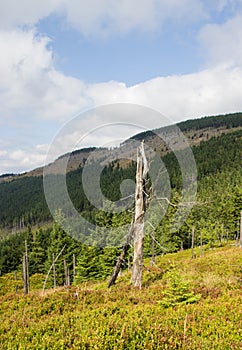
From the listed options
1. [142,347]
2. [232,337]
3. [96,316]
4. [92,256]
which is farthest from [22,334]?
[92,256]

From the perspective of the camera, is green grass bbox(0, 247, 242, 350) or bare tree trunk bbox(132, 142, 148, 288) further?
bare tree trunk bbox(132, 142, 148, 288)

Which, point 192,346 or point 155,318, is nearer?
point 192,346

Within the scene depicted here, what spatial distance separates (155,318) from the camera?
7355 millimetres

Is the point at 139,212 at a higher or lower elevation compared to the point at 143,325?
higher

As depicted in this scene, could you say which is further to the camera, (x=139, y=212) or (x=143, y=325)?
(x=139, y=212)

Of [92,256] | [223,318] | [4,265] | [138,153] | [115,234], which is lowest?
[4,265]

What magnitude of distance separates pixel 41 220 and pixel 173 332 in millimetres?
199171

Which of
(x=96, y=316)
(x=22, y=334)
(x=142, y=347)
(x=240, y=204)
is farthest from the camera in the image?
(x=240, y=204)

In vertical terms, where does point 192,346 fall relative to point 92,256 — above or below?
above

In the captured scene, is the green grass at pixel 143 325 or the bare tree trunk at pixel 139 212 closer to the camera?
the green grass at pixel 143 325

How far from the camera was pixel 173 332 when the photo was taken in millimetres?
6238

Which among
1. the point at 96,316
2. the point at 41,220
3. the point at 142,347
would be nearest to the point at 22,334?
the point at 96,316

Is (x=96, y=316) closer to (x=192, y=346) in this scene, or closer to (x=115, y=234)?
(x=192, y=346)

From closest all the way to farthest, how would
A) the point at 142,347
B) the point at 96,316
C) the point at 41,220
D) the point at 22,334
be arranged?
1. the point at 142,347
2. the point at 22,334
3. the point at 96,316
4. the point at 41,220
